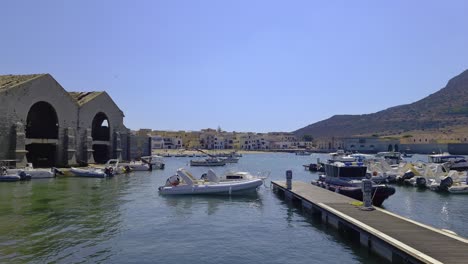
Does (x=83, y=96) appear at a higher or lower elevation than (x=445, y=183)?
higher

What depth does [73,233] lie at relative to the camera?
66.8 feet

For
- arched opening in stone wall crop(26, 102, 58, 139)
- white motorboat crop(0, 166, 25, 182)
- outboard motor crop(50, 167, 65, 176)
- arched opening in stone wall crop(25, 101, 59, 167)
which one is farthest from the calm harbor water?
arched opening in stone wall crop(26, 102, 58, 139)

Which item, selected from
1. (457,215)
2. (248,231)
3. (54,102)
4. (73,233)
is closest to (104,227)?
(73,233)

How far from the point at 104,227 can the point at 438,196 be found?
2929 centimetres

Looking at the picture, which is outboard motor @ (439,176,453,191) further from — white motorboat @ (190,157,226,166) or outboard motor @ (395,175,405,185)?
white motorboat @ (190,157,226,166)

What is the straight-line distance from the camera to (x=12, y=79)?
60.0 metres

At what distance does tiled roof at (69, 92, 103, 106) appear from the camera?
69.9m

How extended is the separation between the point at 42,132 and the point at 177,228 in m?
52.0

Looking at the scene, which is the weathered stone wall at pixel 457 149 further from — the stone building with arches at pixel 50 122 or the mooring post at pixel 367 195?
the mooring post at pixel 367 195

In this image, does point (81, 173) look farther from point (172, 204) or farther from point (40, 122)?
point (172, 204)

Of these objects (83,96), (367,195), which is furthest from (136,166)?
(367,195)

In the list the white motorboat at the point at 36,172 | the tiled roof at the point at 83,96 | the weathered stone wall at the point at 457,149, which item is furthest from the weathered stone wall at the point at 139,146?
the weathered stone wall at the point at 457,149

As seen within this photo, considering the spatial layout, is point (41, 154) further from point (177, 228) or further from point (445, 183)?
point (445, 183)

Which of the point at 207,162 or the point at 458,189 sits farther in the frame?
the point at 207,162
